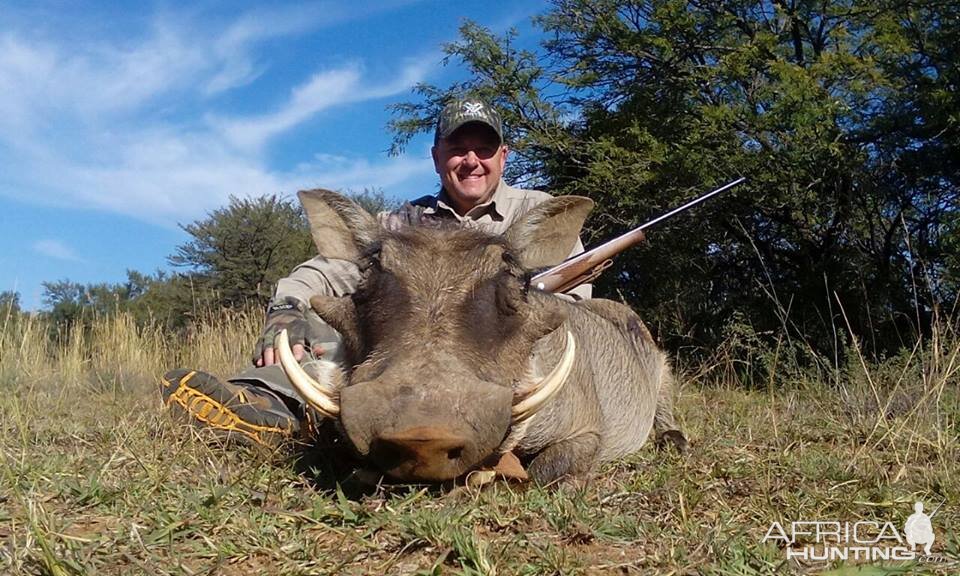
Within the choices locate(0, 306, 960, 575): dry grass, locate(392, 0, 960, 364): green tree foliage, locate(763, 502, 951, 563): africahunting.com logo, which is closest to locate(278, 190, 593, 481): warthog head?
locate(0, 306, 960, 575): dry grass

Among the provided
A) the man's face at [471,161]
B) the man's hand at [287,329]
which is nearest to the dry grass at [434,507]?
the man's hand at [287,329]

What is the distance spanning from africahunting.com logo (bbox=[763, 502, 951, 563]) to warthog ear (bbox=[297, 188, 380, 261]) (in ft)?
6.40

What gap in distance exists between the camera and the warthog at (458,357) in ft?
6.95

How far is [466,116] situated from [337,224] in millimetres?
1837

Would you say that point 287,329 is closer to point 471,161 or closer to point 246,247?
point 471,161

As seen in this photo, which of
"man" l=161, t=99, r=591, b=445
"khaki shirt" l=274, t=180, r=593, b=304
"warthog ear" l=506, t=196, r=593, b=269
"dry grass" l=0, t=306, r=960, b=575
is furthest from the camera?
"khaki shirt" l=274, t=180, r=593, b=304

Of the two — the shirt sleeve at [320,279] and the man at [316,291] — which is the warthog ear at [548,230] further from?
the shirt sleeve at [320,279]

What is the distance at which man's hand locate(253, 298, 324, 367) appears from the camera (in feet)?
12.5

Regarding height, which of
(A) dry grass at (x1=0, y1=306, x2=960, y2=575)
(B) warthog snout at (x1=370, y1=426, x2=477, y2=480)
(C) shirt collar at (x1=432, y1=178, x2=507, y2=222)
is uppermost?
(C) shirt collar at (x1=432, y1=178, x2=507, y2=222)

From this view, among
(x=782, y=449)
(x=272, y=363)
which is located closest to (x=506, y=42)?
(x=272, y=363)

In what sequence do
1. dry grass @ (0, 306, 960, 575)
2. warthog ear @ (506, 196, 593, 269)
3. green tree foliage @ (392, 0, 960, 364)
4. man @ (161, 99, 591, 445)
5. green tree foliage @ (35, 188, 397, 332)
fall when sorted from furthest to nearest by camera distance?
green tree foliage @ (35, 188, 397, 332)
green tree foliage @ (392, 0, 960, 364)
man @ (161, 99, 591, 445)
warthog ear @ (506, 196, 593, 269)
dry grass @ (0, 306, 960, 575)

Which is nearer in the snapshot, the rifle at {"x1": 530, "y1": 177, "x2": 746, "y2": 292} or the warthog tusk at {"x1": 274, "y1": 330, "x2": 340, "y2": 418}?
the warthog tusk at {"x1": 274, "y1": 330, "x2": 340, "y2": 418}

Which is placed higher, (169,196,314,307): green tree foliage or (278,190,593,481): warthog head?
(169,196,314,307): green tree foliage

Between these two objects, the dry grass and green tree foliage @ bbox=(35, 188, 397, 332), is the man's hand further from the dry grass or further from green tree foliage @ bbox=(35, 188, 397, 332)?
green tree foliage @ bbox=(35, 188, 397, 332)
